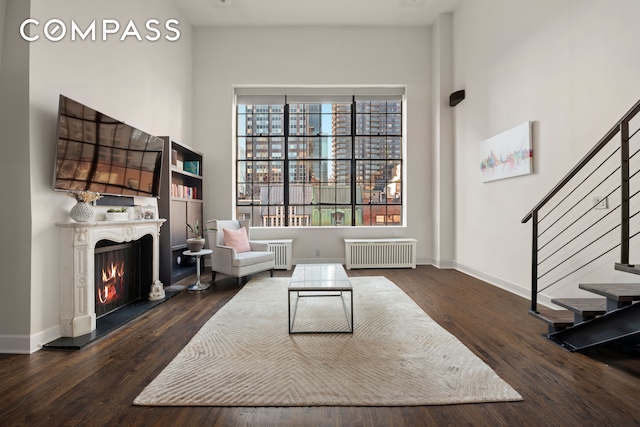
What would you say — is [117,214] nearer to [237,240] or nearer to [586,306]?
[237,240]

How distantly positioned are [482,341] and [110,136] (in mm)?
3810

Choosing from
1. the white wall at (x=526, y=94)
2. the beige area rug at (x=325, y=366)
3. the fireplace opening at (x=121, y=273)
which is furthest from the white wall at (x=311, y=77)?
the beige area rug at (x=325, y=366)

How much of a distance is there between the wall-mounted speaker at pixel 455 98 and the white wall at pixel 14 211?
541 cm

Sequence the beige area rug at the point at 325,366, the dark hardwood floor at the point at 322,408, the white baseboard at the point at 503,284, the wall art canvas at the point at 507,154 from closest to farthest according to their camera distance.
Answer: the dark hardwood floor at the point at 322,408
the beige area rug at the point at 325,366
the white baseboard at the point at 503,284
the wall art canvas at the point at 507,154

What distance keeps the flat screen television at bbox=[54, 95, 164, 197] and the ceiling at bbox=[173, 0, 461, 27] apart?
298cm

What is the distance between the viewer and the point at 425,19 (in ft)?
19.3

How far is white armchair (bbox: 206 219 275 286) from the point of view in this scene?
4422 mm

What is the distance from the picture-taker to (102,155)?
3070mm

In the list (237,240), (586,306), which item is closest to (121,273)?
(237,240)

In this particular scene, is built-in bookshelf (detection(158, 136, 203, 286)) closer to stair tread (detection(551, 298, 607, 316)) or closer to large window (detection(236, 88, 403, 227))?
large window (detection(236, 88, 403, 227))

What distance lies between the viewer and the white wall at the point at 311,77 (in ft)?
19.9

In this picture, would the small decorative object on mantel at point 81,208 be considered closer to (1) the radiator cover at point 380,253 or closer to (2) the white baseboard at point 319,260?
(2) the white baseboard at point 319,260

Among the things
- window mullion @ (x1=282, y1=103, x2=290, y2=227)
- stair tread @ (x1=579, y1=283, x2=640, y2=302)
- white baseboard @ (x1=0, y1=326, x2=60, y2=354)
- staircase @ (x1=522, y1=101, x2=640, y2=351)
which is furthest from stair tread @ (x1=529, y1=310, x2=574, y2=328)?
window mullion @ (x1=282, y1=103, x2=290, y2=227)

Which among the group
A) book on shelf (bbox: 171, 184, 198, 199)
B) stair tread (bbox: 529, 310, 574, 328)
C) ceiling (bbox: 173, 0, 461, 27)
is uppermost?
ceiling (bbox: 173, 0, 461, 27)
